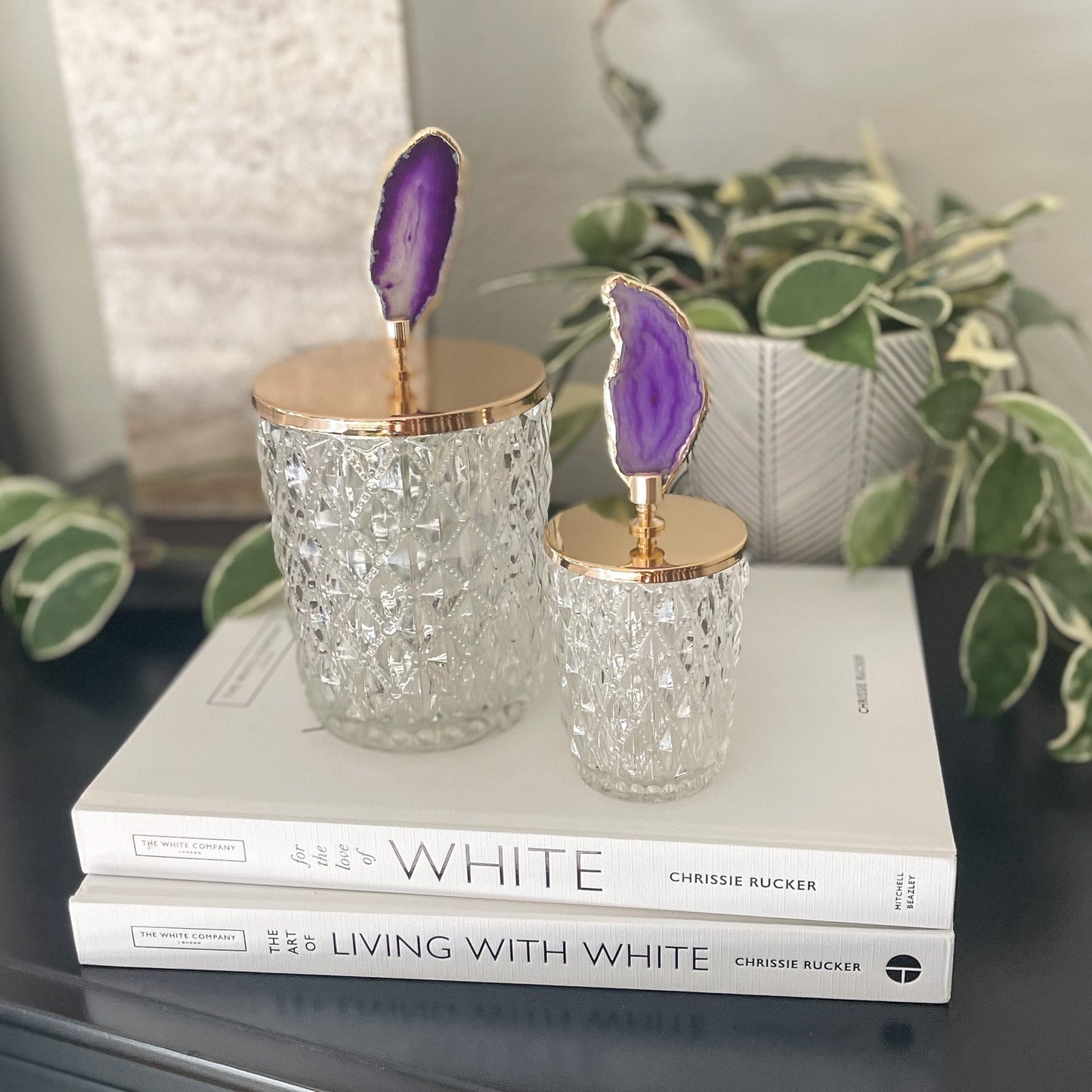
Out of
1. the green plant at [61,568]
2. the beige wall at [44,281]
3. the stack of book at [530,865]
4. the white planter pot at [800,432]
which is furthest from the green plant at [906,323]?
the beige wall at [44,281]

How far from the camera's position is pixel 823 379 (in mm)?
673

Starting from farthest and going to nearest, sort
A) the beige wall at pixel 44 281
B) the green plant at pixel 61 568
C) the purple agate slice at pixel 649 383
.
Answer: the beige wall at pixel 44 281
the green plant at pixel 61 568
the purple agate slice at pixel 649 383

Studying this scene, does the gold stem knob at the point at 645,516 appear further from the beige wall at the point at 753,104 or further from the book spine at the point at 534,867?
the beige wall at the point at 753,104

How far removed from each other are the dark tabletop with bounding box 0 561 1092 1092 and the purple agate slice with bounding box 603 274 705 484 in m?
0.17

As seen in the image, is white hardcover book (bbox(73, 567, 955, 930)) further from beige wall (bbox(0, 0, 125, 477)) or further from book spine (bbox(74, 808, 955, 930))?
beige wall (bbox(0, 0, 125, 477))

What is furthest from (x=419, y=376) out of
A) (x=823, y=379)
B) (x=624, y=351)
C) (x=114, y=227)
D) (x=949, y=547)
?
(x=949, y=547)

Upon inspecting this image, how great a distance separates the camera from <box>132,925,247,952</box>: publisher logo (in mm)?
507

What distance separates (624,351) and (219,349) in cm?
44

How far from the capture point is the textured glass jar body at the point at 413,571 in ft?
1.67

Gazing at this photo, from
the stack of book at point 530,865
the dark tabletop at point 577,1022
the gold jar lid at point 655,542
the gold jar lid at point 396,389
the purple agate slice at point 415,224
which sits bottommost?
the dark tabletop at point 577,1022

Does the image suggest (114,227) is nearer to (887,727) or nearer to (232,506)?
(232,506)

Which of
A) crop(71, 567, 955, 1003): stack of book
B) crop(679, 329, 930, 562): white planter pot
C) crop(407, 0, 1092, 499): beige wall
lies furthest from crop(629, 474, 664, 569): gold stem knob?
crop(407, 0, 1092, 499): beige wall

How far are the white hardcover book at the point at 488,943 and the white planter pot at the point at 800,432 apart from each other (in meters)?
0.26

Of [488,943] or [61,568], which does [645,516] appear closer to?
[488,943]
